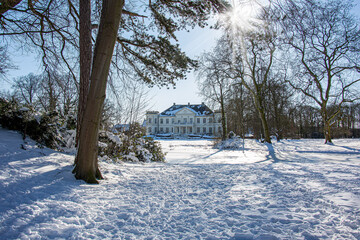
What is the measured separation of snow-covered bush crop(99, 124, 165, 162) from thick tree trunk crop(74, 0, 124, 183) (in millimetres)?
2259

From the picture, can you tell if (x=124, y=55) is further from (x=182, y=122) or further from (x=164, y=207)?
(x=182, y=122)

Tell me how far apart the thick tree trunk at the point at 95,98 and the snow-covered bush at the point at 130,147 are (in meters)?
2.26

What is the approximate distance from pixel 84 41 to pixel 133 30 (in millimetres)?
2500

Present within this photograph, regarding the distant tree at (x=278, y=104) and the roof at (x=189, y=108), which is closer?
the distant tree at (x=278, y=104)

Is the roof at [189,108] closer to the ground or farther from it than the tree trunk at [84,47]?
farther from it

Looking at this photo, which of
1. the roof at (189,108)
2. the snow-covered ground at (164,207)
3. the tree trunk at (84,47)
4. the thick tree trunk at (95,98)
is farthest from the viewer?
the roof at (189,108)

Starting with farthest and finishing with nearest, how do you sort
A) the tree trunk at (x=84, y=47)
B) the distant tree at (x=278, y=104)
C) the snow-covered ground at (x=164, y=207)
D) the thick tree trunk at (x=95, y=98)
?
the distant tree at (x=278, y=104), the tree trunk at (x=84, y=47), the thick tree trunk at (x=95, y=98), the snow-covered ground at (x=164, y=207)

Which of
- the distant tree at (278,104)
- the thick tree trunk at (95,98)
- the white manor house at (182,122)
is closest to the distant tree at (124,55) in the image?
the thick tree trunk at (95,98)

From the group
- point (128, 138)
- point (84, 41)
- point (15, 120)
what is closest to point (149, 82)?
point (128, 138)

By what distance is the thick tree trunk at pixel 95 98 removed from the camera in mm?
3461

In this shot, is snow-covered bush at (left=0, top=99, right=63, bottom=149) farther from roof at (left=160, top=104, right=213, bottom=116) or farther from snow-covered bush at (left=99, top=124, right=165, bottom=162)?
roof at (left=160, top=104, right=213, bottom=116)

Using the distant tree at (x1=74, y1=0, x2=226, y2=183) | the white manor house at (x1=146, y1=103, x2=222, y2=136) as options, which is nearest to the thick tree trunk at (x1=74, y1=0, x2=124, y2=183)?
the distant tree at (x1=74, y1=0, x2=226, y2=183)

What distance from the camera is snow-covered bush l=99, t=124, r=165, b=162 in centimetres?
620

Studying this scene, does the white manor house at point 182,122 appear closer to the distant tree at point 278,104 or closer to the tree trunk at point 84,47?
the distant tree at point 278,104
